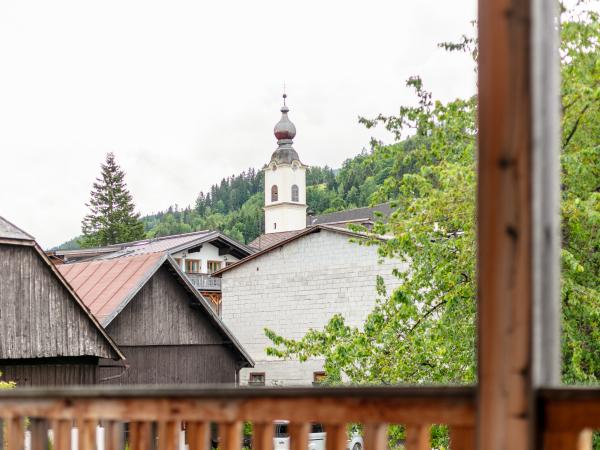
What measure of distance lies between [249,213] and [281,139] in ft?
41.4

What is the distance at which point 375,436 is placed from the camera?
195cm

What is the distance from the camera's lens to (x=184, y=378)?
2038 centimetres

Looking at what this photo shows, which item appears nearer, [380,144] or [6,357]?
[380,144]

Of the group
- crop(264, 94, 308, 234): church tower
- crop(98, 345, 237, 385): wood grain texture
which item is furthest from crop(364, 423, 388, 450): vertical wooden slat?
crop(264, 94, 308, 234): church tower

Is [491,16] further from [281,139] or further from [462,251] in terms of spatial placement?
[281,139]

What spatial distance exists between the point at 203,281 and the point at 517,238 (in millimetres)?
28593

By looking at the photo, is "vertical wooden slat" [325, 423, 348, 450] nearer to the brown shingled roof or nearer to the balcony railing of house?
the brown shingled roof

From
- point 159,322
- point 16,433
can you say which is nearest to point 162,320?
point 159,322

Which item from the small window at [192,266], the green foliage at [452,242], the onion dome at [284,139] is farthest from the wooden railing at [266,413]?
the onion dome at [284,139]

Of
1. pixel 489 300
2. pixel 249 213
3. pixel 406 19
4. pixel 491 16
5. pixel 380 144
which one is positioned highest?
pixel 249 213

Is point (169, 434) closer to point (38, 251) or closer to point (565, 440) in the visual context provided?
point (565, 440)

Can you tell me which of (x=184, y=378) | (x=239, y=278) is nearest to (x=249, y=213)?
(x=239, y=278)

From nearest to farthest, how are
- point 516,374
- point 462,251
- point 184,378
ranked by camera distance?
point 516,374 < point 462,251 < point 184,378

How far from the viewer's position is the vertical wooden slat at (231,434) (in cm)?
211
